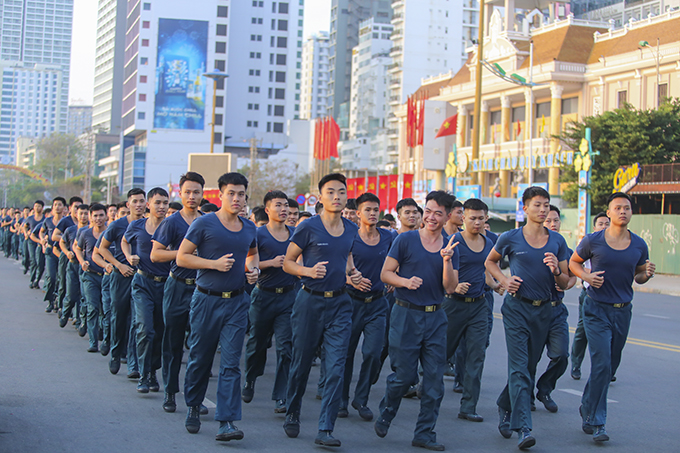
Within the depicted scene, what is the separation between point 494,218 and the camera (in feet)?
141

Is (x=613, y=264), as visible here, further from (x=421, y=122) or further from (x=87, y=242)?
(x=421, y=122)

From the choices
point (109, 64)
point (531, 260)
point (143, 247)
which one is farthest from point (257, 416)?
point (109, 64)

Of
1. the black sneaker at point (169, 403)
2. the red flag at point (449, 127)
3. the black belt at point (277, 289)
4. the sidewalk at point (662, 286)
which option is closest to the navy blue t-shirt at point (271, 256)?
the black belt at point (277, 289)

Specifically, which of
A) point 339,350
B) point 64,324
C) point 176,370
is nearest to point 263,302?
point 176,370

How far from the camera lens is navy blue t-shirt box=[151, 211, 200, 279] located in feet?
24.9

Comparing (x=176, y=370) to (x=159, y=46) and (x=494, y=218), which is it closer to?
(x=494, y=218)

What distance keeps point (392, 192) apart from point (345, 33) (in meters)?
115

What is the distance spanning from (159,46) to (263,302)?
10638 cm

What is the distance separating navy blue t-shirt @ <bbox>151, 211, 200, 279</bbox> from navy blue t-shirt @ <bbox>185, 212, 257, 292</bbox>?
0.88 m

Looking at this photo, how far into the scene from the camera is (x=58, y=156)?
144 m

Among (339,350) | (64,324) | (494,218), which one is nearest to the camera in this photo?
(339,350)

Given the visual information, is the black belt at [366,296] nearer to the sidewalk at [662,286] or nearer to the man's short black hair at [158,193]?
the man's short black hair at [158,193]

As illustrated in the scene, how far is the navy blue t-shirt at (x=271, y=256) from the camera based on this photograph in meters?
8.05

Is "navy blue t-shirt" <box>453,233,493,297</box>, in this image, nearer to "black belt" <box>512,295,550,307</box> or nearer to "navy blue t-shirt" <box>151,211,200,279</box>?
"black belt" <box>512,295,550,307</box>
